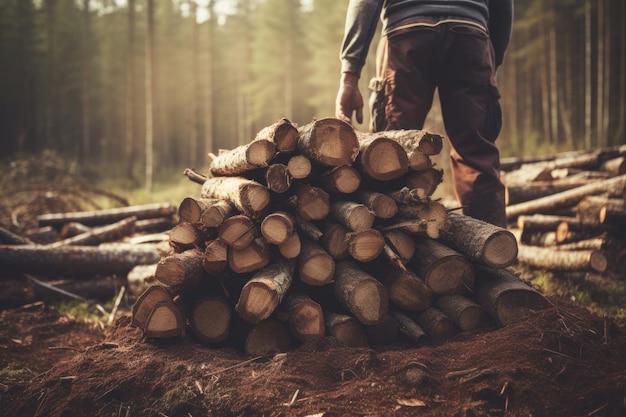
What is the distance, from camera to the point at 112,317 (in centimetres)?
352

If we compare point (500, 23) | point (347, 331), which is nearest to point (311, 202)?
point (347, 331)

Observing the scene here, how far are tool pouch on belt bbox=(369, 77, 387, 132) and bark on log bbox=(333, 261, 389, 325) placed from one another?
135cm

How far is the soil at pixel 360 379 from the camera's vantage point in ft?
5.05

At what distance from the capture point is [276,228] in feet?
7.32

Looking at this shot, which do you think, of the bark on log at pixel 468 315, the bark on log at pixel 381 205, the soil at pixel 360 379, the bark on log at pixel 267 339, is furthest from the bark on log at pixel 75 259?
the bark on log at pixel 468 315

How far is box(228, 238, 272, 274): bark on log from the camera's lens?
2293 millimetres

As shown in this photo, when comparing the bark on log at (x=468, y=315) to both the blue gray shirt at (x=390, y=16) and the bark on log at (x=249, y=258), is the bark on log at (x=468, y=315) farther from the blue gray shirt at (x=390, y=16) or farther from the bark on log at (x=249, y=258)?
the blue gray shirt at (x=390, y=16)

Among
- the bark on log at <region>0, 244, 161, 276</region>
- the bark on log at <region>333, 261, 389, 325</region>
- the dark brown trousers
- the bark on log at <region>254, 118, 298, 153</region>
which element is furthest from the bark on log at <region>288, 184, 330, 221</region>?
the bark on log at <region>0, 244, 161, 276</region>

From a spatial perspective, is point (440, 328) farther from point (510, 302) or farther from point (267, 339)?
point (267, 339)

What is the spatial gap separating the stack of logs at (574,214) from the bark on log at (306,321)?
2.76 meters

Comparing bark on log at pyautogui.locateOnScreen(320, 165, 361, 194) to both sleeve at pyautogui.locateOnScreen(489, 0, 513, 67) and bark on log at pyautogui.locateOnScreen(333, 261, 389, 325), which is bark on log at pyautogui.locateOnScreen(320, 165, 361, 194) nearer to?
bark on log at pyautogui.locateOnScreen(333, 261, 389, 325)

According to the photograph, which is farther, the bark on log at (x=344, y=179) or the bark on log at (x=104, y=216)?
the bark on log at (x=104, y=216)

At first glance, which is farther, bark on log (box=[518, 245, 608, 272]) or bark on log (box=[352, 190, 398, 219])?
bark on log (box=[518, 245, 608, 272])

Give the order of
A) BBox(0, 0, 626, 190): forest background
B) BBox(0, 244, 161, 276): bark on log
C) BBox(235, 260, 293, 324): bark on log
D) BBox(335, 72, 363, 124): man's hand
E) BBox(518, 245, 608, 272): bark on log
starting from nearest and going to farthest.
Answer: BBox(235, 260, 293, 324): bark on log, BBox(335, 72, 363, 124): man's hand, BBox(518, 245, 608, 272): bark on log, BBox(0, 244, 161, 276): bark on log, BBox(0, 0, 626, 190): forest background
